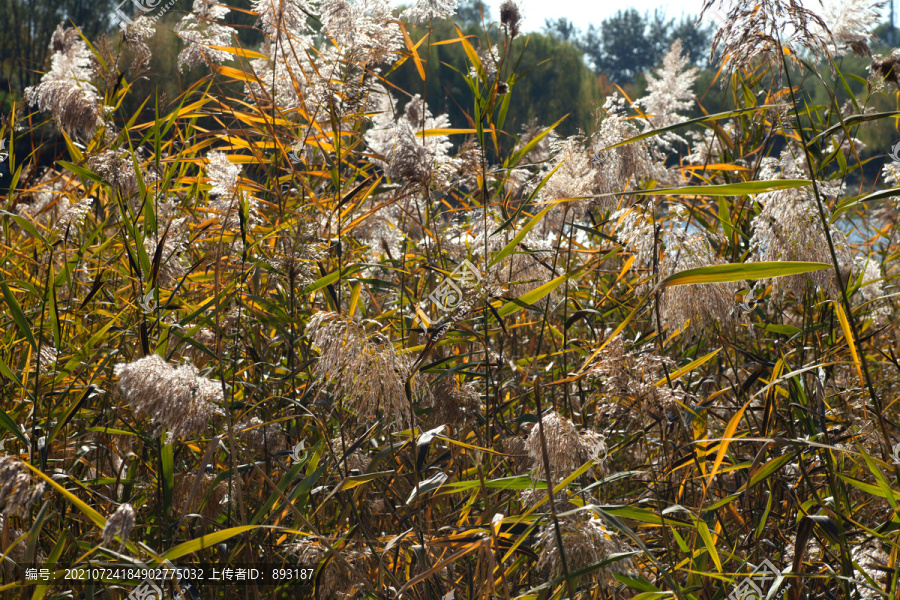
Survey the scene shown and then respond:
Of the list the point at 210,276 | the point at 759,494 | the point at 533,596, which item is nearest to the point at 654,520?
the point at 533,596

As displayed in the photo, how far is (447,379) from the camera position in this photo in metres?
1.37

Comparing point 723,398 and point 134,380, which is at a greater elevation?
point 134,380

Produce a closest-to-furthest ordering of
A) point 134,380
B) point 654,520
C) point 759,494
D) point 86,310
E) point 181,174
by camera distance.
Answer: point 134,380 → point 654,520 → point 759,494 → point 86,310 → point 181,174

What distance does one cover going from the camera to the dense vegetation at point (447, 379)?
3.27ft

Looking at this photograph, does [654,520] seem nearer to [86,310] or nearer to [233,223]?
[233,223]

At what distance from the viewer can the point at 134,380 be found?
938 millimetres

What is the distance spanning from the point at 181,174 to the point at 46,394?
873mm

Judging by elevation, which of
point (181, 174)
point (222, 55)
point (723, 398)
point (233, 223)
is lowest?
point (723, 398)

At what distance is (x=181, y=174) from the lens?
1.98 meters

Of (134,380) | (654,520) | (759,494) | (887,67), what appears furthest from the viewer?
(759,494)

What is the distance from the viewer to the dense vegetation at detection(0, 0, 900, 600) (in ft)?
3.27

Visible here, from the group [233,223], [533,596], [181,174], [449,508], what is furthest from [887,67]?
[181,174]

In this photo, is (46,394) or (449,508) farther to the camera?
(449,508)

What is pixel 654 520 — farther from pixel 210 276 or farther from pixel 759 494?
pixel 210 276
